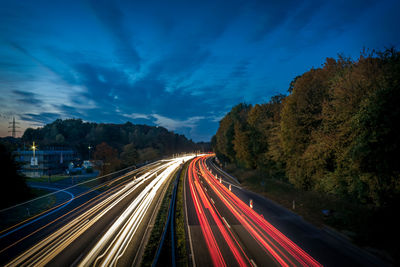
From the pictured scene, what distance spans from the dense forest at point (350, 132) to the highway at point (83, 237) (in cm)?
1524

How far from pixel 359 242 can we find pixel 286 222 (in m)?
4.72

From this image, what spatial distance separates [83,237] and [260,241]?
39.5 ft

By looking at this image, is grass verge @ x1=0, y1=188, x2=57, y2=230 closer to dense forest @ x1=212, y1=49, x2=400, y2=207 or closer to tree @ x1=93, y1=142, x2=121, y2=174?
tree @ x1=93, y1=142, x2=121, y2=174

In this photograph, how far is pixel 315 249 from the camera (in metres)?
10.3

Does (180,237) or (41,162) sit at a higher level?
(41,162)

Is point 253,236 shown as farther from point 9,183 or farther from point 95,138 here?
point 95,138

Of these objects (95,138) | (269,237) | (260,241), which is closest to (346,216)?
(269,237)

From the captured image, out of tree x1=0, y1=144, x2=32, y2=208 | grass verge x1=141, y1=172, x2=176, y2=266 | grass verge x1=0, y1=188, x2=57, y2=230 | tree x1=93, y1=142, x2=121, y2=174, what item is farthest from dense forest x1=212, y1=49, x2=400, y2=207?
tree x1=93, y1=142, x2=121, y2=174

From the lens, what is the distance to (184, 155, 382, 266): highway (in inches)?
364

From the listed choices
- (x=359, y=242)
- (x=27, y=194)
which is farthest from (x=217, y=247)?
(x=27, y=194)

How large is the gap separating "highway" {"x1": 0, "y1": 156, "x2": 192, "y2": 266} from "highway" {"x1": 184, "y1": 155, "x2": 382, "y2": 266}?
3.94 m

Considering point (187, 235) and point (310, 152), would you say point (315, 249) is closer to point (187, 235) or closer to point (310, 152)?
point (187, 235)

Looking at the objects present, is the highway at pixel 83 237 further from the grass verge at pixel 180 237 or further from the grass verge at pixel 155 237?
the grass verge at pixel 180 237

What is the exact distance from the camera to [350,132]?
1373cm
